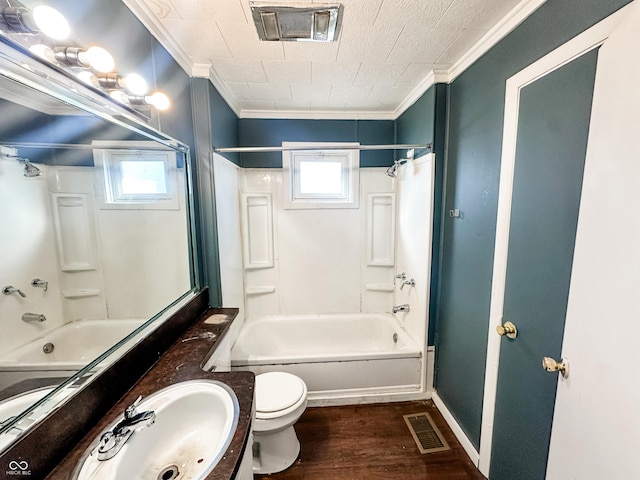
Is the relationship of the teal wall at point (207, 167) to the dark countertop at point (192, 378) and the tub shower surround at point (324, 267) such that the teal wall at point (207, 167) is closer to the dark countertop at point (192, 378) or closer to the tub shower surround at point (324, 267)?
the dark countertop at point (192, 378)

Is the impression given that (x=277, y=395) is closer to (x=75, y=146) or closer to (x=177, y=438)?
(x=177, y=438)

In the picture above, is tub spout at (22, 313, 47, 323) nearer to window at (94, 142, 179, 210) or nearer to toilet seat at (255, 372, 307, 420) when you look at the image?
window at (94, 142, 179, 210)

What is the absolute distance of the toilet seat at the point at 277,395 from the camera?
153 cm

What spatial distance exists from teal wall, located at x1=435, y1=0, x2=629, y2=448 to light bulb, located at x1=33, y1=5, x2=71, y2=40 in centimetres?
167

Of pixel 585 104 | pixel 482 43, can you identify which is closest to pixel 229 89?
pixel 482 43

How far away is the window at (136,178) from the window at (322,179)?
53.1 inches

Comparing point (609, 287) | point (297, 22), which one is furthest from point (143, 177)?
point (609, 287)

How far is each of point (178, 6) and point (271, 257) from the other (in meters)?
2.00

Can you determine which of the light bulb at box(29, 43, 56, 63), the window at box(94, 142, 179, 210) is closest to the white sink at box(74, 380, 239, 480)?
the window at box(94, 142, 179, 210)

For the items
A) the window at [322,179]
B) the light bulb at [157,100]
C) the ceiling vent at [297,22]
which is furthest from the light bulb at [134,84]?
the window at [322,179]

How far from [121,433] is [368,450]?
154 cm

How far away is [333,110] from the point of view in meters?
2.59

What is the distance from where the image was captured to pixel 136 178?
1.24 meters

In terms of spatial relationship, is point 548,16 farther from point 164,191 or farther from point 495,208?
point 164,191
